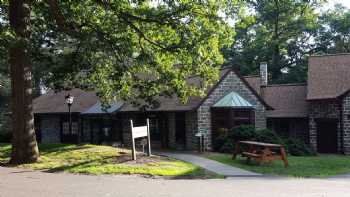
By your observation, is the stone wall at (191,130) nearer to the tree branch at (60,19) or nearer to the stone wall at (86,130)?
the stone wall at (86,130)

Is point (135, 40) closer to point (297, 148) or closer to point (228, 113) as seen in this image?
point (228, 113)

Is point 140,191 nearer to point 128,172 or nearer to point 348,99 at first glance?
point 128,172

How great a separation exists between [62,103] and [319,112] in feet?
58.0

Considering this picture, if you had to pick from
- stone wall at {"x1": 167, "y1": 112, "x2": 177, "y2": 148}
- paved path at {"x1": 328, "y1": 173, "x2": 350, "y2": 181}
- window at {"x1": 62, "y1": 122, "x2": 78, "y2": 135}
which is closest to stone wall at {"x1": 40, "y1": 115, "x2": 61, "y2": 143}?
window at {"x1": 62, "y1": 122, "x2": 78, "y2": 135}

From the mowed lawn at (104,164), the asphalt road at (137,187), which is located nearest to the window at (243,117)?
the mowed lawn at (104,164)

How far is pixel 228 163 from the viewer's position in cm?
2145

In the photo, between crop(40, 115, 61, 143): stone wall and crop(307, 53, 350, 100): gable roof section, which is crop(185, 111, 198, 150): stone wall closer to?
crop(307, 53, 350, 100): gable roof section

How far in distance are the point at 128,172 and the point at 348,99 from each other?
60.9ft

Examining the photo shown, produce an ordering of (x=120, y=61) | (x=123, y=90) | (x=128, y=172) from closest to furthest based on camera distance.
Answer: (x=128, y=172) < (x=120, y=61) < (x=123, y=90)

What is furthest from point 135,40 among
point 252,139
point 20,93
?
point 252,139

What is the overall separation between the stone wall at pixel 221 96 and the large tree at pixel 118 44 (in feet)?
22.6

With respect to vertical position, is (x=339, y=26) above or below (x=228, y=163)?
above

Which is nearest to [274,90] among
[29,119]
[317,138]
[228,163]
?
[317,138]

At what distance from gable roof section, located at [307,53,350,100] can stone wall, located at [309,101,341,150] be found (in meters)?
0.60
